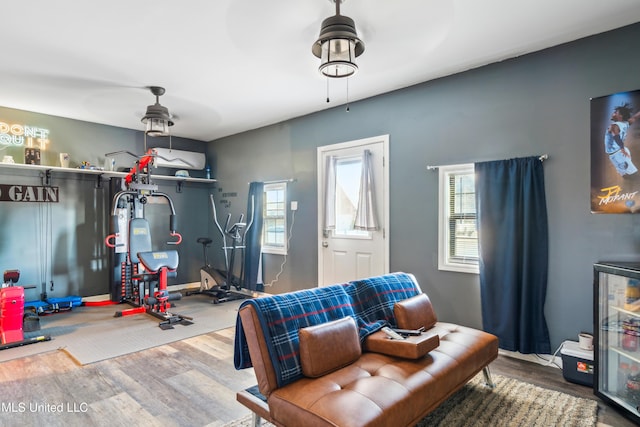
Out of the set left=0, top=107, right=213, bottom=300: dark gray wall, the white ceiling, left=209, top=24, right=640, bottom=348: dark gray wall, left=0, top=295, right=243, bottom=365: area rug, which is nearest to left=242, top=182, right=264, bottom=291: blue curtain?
left=0, top=295, right=243, bottom=365: area rug

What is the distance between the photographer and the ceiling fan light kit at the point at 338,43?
7.45 ft

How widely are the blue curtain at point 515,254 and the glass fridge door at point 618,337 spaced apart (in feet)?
1.74

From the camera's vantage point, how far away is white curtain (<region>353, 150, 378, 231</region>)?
163 inches

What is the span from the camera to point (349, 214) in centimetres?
450

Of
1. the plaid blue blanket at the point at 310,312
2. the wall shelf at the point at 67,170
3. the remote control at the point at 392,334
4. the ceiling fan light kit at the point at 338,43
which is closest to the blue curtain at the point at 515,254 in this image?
the plaid blue blanket at the point at 310,312

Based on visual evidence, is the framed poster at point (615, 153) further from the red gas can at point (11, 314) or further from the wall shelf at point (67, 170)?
the wall shelf at point (67, 170)

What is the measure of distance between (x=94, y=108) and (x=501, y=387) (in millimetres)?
5448

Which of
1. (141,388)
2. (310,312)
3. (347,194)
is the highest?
(347,194)

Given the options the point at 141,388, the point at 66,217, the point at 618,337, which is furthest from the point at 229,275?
the point at 618,337

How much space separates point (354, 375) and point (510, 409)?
3.95 ft

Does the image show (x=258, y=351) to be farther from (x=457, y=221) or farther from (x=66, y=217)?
(x=66, y=217)

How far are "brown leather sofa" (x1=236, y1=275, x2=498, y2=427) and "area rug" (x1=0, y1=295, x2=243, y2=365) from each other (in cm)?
214

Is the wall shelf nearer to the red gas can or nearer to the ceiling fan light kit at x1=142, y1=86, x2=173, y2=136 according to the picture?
the ceiling fan light kit at x1=142, y1=86, x2=173, y2=136

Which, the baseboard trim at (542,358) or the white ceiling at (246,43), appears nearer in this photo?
the white ceiling at (246,43)
